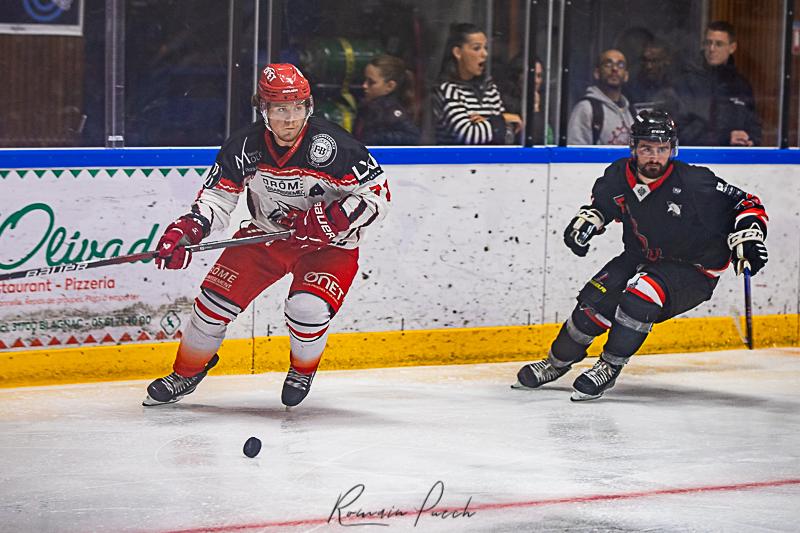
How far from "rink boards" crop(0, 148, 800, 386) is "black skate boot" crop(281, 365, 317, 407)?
25.0 inches

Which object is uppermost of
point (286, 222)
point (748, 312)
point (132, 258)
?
point (286, 222)

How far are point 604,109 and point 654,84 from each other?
0.89ft

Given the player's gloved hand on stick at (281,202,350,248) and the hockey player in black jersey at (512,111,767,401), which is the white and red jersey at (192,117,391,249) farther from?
the hockey player in black jersey at (512,111,767,401)

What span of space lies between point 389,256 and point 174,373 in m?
1.12

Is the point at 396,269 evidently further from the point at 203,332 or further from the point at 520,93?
the point at 203,332

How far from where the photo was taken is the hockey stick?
5.09 metres

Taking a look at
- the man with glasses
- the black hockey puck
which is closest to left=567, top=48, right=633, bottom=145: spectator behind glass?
the man with glasses

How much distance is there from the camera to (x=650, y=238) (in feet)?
18.5

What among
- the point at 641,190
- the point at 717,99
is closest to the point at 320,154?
the point at 641,190

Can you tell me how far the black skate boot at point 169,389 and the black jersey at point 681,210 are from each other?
1.64 meters

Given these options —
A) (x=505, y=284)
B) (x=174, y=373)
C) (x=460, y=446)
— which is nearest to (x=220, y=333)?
(x=174, y=373)

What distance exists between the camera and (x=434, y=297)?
6234mm

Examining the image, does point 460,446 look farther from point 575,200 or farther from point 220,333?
point 575,200

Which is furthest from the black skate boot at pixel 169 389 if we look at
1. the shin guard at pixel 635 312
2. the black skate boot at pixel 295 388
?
the shin guard at pixel 635 312
